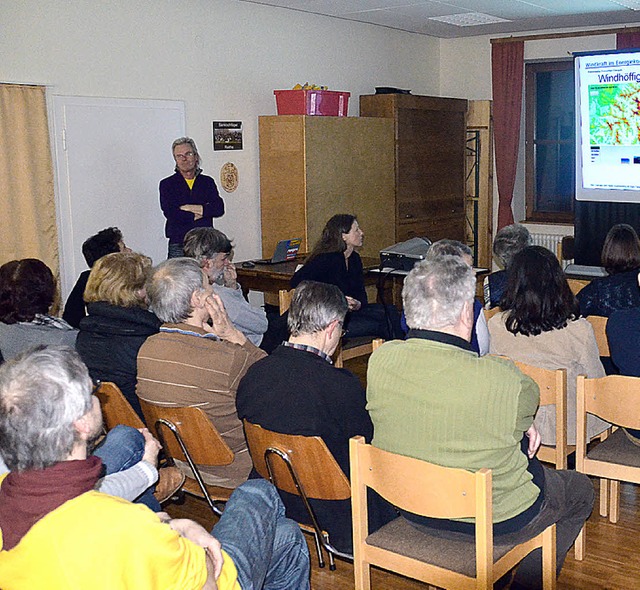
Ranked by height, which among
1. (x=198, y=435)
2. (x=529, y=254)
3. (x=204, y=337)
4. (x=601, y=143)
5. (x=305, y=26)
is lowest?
(x=198, y=435)

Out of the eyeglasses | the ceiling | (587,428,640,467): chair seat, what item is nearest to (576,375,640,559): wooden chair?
(587,428,640,467): chair seat

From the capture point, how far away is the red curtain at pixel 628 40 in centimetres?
771

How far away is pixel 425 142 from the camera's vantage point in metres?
8.15

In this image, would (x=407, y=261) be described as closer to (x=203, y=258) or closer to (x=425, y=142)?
(x=203, y=258)

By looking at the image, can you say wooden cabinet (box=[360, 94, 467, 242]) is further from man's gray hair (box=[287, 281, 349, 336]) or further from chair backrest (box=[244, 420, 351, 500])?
chair backrest (box=[244, 420, 351, 500])

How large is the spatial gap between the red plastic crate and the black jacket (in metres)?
3.95

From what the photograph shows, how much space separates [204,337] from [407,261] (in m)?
2.91

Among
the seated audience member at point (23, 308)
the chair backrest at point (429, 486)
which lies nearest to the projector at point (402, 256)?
the seated audience member at point (23, 308)

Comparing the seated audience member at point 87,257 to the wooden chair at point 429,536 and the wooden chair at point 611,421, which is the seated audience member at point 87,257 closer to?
the wooden chair at point 429,536

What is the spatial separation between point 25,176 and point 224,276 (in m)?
1.69

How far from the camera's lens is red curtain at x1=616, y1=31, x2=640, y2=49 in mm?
7711

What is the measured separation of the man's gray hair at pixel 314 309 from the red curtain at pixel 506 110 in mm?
6280

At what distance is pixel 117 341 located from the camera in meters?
3.23

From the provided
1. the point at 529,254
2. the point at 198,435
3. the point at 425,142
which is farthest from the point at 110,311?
the point at 425,142
